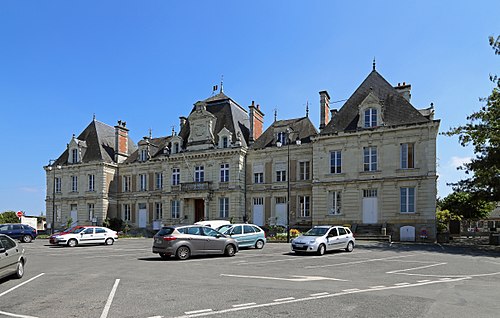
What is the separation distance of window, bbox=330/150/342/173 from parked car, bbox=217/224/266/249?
13.1 meters

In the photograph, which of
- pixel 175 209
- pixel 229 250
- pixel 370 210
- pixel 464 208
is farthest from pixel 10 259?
pixel 464 208

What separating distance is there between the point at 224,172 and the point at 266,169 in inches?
162

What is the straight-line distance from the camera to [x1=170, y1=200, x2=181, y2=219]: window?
41.6m

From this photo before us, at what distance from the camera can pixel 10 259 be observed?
1152cm

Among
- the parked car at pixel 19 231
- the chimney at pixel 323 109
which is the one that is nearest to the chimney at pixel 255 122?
the chimney at pixel 323 109

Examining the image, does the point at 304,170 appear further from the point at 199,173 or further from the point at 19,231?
the point at 19,231

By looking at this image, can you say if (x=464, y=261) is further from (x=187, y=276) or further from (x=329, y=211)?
(x=329, y=211)

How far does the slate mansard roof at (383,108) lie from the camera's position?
31859 millimetres

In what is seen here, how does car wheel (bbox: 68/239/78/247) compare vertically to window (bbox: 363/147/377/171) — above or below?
below

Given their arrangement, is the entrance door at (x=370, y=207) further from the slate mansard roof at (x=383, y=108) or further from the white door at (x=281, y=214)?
the white door at (x=281, y=214)

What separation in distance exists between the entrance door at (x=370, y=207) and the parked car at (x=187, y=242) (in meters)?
17.3

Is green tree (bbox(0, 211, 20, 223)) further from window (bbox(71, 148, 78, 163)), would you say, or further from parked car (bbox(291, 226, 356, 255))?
parked car (bbox(291, 226, 356, 255))

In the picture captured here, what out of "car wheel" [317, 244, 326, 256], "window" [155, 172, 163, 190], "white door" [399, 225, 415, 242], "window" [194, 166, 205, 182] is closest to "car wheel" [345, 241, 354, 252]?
"car wheel" [317, 244, 326, 256]

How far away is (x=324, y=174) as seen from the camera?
34.3 meters
